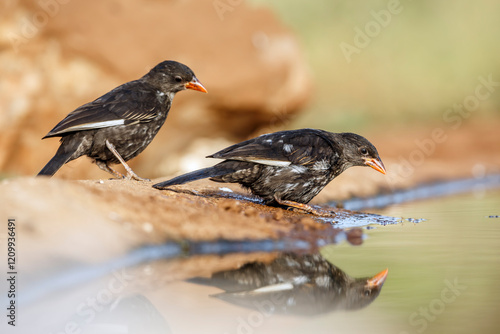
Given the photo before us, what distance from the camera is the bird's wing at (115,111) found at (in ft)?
20.7

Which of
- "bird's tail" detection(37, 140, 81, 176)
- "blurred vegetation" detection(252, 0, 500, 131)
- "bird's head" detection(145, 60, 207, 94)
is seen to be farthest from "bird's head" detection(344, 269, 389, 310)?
"blurred vegetation" detection(252, 0, 500, 131)

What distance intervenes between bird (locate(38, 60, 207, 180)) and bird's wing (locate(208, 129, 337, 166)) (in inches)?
38.6

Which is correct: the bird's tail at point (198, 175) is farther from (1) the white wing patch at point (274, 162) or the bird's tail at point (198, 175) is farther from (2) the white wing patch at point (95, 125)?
(2) the white wing patch at point (95, 125)

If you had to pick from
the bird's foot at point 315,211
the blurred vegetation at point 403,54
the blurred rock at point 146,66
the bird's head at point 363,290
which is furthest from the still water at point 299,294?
the blurred vegetation at point 403,54

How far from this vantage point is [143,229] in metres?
4.62

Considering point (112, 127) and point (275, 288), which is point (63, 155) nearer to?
point (112, 127)

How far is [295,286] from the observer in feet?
12.5

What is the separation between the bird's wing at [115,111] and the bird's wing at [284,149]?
1008 millimetres

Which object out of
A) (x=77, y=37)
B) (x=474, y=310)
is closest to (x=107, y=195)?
(x=474, y=310)

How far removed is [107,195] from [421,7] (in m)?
13.7

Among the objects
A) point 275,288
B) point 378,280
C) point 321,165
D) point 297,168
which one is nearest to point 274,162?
point 297,168

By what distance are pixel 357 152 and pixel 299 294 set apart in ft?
9.93

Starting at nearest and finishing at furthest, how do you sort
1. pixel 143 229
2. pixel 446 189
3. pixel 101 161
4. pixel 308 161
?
1. pixel 143 229
2. pixel 308 161
3. pixel 101 161
4. pixel 446 189

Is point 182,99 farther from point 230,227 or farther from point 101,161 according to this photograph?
point 230,227
